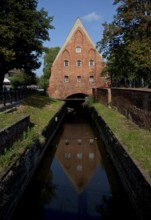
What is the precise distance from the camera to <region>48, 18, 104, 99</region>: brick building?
4547cm

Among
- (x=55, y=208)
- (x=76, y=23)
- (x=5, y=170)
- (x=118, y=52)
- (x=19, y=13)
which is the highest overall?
(x=76, y=23)

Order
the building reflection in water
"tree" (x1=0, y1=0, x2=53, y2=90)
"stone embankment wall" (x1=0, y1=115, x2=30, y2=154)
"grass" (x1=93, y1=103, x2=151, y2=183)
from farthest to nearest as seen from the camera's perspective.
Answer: "tree" (x1=0, y1=0, x2=53, y2=90) → "stone embankment wall" (x1=0, y1=115, x2=30, y2=154) → the building reflection in water → "grass" (x1=93, y1=103, x2=151, y2=183)

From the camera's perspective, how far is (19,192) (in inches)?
408

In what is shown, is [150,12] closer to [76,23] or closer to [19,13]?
[19,13]

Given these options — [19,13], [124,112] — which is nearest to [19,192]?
[124,112]

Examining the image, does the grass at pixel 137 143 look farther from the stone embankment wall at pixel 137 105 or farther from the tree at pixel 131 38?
the tree at pixel 131 38

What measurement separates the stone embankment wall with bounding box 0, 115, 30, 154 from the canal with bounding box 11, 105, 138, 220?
78.6 inches

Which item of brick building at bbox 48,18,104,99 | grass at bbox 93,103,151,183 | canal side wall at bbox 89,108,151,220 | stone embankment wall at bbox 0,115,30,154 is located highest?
brick building at bbox 48,18,104,99

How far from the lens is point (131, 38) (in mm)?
26703

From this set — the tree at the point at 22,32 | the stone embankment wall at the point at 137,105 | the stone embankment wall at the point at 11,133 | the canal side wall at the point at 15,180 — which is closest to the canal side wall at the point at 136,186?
the stone embankment wall at the point at 137,105

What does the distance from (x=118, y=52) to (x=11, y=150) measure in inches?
776

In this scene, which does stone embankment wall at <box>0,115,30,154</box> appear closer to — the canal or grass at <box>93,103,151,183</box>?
the canal

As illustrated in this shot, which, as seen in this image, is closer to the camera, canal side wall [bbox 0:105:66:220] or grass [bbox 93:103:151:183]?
canal side wall [bbox 0:105:66:220]

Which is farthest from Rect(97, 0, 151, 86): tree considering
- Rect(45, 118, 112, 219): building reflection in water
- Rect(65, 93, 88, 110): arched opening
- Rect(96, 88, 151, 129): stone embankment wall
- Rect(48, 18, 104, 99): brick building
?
Rect(65, 93, 88, 110): arched opening
